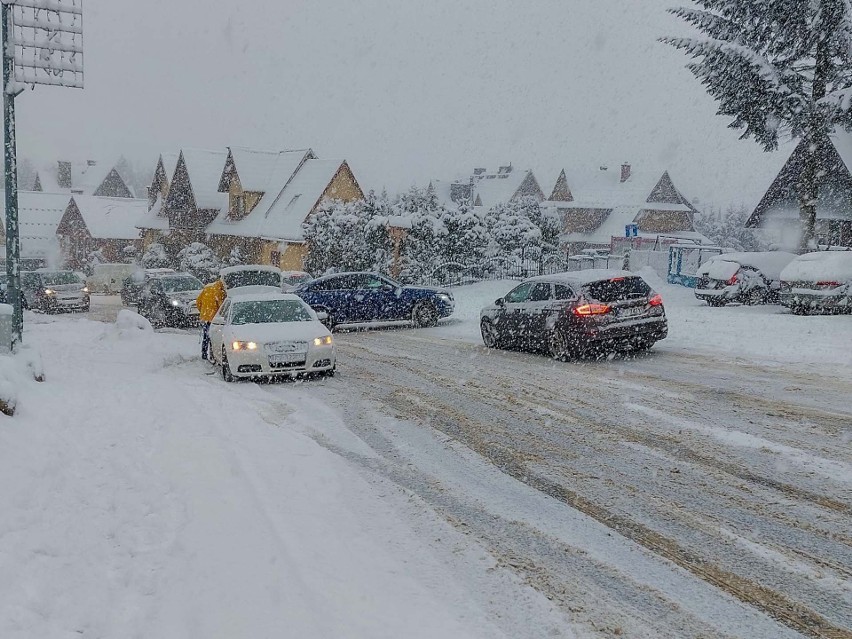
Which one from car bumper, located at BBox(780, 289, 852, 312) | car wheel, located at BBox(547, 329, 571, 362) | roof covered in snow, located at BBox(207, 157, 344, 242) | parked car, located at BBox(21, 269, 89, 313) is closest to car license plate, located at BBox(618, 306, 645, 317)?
car wheel, located at BBox(547, 329, 571, 362)

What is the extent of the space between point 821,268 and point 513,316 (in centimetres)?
834

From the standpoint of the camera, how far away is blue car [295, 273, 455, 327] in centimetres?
2003

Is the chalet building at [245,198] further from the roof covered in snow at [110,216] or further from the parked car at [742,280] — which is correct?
the parked car at [742,280]

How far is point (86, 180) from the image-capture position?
93.3 metres

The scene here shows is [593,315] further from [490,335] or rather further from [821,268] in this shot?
[821,268]

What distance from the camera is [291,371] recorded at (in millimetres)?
11688

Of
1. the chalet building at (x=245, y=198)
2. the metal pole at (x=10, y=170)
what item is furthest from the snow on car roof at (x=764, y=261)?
the chalet building at (x=245, y=198)

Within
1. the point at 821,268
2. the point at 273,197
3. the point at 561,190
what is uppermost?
the point at 561,190

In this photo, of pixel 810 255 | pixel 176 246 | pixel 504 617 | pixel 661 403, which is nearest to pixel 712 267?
pixel 810 255

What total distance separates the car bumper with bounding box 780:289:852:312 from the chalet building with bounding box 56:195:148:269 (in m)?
52.8

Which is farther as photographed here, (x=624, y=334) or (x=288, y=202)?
(x=288, y=202)

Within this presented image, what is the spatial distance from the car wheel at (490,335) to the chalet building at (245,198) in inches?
979

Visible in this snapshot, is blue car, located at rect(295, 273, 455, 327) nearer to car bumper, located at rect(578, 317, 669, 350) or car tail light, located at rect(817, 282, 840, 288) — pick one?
car bumper, located at rect(578, 317, 669, 350)

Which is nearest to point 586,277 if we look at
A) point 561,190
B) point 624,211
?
point 624,211
